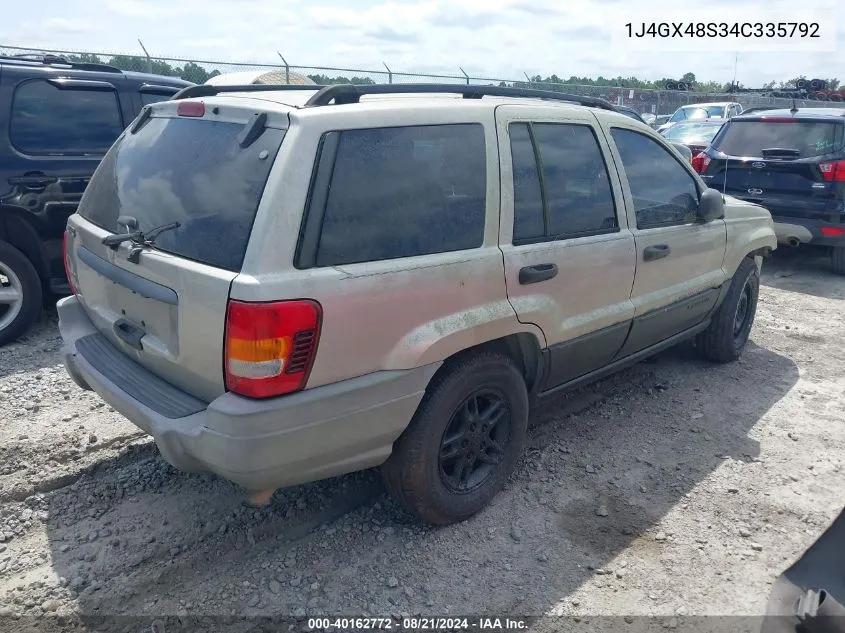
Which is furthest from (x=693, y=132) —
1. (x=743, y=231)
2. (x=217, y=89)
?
(x=217, y=89)

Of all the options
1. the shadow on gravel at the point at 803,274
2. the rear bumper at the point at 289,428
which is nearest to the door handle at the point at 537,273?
the rear bumper at the point at 289,428

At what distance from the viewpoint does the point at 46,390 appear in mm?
4273

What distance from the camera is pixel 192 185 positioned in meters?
2.64

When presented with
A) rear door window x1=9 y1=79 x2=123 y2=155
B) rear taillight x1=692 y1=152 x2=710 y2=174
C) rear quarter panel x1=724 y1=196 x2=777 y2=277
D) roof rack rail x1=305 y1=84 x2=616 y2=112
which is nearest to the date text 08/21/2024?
roof rack rail x1=305 y1=84 x2=616 y2=112

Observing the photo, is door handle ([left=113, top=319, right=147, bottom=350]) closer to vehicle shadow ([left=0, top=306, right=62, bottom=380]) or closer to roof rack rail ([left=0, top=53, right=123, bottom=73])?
vehicle shadow ([left=0, top=306, right=62, bottom=380])

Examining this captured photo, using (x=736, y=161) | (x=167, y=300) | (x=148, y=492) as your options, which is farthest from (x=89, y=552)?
(x=736, y=161)

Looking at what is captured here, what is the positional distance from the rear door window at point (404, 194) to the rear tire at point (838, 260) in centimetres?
645

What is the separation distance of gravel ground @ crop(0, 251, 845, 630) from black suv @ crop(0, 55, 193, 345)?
911 millimetres

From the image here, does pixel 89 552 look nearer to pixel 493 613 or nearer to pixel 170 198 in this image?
pixel 170 198

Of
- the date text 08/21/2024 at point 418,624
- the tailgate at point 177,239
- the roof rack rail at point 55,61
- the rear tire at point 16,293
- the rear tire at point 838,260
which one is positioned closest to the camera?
the tailgate at point 177,239

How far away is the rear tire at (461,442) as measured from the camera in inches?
112

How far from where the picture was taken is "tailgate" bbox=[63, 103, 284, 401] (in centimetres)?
242

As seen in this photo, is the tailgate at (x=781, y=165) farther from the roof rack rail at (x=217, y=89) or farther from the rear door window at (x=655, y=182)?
the roof rack rail at (x=217, y=89)

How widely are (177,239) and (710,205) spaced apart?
10.6 ft
